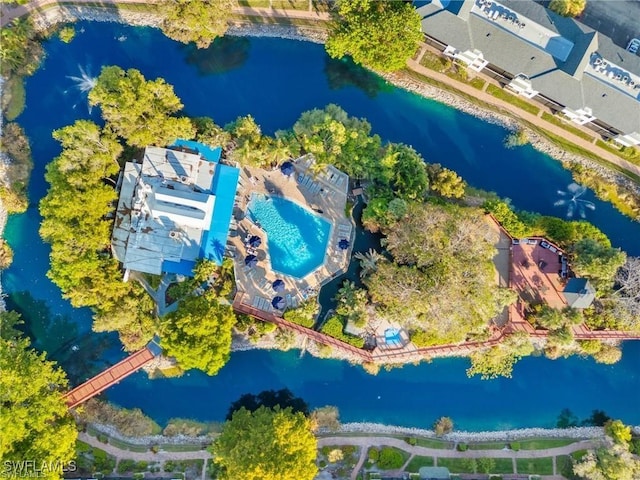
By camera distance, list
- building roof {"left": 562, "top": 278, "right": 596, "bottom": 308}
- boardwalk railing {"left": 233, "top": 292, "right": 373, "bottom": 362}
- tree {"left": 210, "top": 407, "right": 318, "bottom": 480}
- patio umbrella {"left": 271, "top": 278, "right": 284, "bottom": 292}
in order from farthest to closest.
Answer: patio umbrella {"left": 271, "top": 278, "right": 284, "bottom": 292} → boardwalk railing {"left": 233, "top": 292, "right": 373, "bottom": 362} → building roof {"left": 562, "top": 278, "right": 596, "bottom": 308} → tree {"left": 210, "top": 407, "right": 318, "bottom": 480}

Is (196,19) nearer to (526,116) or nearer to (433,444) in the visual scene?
(526,116)

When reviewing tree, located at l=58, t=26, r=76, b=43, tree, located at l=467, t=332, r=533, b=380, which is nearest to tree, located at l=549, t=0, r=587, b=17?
tree, located at l=467, t=332, r=533, b=380

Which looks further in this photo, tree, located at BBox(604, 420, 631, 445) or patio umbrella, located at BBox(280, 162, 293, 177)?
patio umbrella, located at BBox(280, 162, 293, 177)

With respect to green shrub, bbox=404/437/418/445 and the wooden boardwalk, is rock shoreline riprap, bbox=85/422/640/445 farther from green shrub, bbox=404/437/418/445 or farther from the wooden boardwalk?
the wooden boardwalk

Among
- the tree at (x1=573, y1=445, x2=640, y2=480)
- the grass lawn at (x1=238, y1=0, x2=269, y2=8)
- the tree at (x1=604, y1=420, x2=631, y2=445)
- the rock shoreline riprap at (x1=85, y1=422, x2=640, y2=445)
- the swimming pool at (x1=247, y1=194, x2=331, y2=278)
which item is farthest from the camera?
the grass lawn at (x1=238, y1=0, x2=269, y2=8)

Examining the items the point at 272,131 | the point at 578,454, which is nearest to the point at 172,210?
the point at 272,131

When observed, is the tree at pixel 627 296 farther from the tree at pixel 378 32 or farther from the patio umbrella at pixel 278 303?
the patio umbrella at pixel 278 303

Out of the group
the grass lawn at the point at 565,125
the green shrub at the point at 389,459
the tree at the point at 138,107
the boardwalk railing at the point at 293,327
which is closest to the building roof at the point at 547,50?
the grass lawn at the point at 565,125

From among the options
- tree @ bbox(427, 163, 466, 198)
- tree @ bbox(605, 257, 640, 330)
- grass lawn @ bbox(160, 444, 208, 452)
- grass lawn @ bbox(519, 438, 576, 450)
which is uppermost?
tree @ bbox(427, 163, 466, 198)
